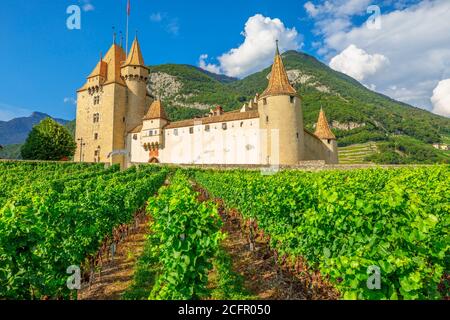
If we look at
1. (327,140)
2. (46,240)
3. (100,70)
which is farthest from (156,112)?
(46,240)

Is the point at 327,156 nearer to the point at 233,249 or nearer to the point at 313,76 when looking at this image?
the point at 233,249

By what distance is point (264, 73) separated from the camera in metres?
171

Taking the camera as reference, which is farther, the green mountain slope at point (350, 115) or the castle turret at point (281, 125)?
the green mountain slope at point (350, 115)

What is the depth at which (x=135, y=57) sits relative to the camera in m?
49.6

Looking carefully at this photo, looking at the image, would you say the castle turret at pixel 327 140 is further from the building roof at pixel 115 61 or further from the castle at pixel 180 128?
the building roof at pixel 115 61

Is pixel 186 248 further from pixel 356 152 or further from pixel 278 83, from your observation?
pixel 356 152

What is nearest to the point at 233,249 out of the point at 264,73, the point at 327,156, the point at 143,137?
the point at 327,156

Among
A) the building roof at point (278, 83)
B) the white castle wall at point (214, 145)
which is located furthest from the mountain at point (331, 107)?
the white castle wall at point (214, 145)

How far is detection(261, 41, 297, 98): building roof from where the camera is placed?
34.3 metres

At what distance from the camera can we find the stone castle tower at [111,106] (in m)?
47.2

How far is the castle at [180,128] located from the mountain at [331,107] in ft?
56.2

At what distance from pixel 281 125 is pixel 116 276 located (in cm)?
2869
